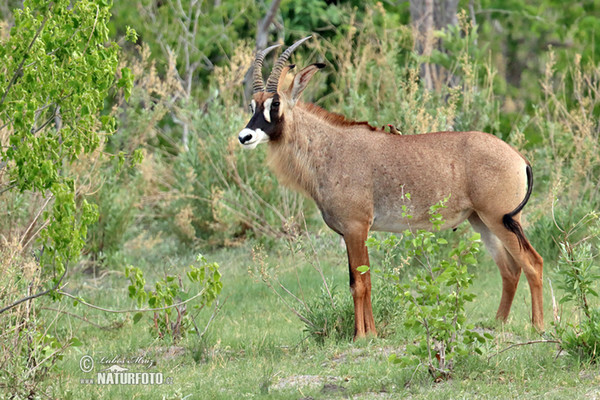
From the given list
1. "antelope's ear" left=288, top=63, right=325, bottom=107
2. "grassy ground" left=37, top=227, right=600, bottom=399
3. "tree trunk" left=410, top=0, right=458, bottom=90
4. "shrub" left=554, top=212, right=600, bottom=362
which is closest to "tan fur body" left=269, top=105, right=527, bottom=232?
"antelope's ear" left=288, top=63, right=325, bottom=107

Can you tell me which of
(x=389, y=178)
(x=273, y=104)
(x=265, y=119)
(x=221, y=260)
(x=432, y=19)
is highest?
(x=432, y=19)

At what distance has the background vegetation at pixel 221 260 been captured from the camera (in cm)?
506

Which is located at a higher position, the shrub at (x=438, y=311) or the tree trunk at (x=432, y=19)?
the tree trunk at (x=432, y=19)

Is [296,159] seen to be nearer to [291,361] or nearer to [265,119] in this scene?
[265,119]

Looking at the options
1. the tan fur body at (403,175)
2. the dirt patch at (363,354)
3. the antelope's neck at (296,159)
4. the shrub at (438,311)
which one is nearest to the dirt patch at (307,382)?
the dirt patch at (363,354)

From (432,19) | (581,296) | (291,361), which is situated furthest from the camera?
(432,19)

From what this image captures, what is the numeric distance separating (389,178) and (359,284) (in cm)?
97

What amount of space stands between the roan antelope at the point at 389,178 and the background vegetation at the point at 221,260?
360mm

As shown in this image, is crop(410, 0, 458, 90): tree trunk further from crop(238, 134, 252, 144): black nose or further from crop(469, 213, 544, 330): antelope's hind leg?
crop(238, 134, 252, 144): black nose

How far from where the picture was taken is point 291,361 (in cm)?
667

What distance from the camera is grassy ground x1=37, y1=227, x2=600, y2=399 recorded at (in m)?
5.61

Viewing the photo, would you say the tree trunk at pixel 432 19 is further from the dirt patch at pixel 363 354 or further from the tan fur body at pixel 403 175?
the dirt patch at pixel 363 354

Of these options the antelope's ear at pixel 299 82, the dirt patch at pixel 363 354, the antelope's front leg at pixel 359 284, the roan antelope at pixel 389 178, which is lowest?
the dirt patch at pixel 363 354

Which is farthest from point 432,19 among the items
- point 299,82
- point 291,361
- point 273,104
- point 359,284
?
point 291,361
